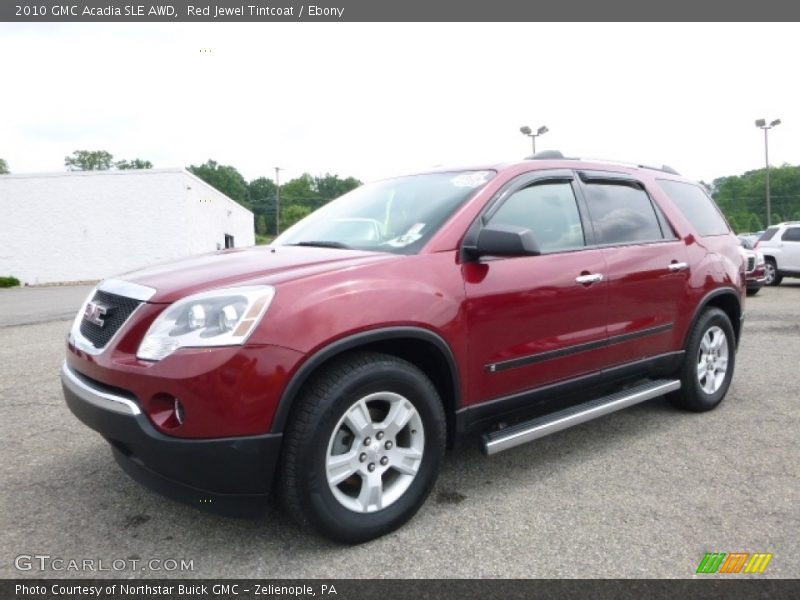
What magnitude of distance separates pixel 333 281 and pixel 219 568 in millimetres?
1273

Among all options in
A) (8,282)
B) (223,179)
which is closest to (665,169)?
(8,282)

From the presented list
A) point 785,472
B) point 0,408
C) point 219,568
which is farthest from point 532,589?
point 0,408

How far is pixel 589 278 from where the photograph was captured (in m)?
3.33

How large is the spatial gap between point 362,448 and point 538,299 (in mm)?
1238

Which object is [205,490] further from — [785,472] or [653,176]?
[653,176]

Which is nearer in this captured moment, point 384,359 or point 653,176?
point 384,359

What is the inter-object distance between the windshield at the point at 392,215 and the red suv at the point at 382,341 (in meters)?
0.01

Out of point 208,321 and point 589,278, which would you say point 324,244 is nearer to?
point 208,321

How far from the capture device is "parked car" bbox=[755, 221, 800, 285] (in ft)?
49.3

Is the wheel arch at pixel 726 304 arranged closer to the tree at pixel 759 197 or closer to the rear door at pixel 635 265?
the rear door at pixel 635 265

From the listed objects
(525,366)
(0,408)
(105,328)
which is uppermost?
(105,328)

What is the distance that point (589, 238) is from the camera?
3.50 metres

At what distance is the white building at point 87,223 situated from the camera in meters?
26.8

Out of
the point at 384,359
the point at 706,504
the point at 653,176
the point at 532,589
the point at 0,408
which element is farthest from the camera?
the point at 0,408
